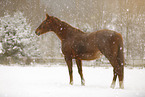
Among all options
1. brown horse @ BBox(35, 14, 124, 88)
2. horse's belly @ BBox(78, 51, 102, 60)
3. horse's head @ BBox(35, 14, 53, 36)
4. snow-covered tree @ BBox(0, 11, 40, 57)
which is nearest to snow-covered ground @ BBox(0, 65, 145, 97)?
brown horse @ BBox(35, 14, 124, 88)

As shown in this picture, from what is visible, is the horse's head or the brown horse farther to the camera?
the horse's head

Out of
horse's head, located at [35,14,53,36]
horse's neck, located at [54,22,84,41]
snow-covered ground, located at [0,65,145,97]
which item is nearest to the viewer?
snow-covered ground, located at [0,65,145,97]

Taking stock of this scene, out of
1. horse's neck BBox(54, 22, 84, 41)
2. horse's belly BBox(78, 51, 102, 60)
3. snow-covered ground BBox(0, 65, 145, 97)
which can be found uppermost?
horse's neck BBox(54, 22, 84, 41)

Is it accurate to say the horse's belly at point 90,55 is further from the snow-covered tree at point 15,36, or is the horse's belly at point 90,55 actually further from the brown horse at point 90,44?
the snow-covered tree at point 15,36

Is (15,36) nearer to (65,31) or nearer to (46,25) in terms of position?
(46,25)

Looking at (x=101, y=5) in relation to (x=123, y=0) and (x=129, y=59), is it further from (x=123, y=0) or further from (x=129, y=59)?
(x=129, y=59)

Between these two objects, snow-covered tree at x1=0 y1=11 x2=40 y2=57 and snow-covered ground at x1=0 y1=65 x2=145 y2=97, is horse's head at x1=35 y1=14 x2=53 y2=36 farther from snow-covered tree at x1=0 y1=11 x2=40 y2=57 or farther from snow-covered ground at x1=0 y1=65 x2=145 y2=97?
snow-covered tree at x1=0 y1=11 x2=40 y2=57

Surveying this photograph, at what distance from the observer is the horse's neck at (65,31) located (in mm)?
6281

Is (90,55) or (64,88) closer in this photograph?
(64,88)

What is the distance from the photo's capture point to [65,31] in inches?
254

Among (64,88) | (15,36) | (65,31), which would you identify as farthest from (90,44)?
(15,36)

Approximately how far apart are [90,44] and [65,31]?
4.53 ft

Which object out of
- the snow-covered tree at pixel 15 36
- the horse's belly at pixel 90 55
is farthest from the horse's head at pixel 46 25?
the snow-covered tree at pixel 15 36

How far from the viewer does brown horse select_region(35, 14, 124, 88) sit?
5.17 metres
